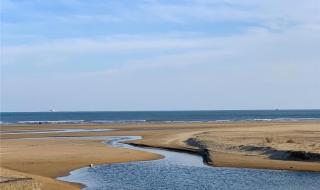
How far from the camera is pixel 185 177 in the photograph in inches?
1249

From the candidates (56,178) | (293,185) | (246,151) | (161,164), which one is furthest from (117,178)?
(246,151)

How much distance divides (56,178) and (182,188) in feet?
26.9

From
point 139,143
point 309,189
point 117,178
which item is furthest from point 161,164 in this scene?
point 139,143

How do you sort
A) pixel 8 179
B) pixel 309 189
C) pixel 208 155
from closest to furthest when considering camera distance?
pixel 8 179 → pixel 309 189 → pixel 208 155

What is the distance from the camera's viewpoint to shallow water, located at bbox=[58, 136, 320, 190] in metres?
28.7

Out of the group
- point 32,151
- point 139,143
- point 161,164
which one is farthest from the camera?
point 139,143

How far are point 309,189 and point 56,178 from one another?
1433 cm

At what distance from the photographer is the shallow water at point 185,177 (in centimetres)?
2869

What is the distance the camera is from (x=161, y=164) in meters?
38.3

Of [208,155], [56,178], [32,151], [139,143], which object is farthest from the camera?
[139,143]

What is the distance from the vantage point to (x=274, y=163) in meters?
36.5

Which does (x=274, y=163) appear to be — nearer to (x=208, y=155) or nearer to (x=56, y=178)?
(x=208, y=155)

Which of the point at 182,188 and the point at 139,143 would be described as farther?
the point at 139,143

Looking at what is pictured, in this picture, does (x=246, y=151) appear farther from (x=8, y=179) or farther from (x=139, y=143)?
(x=8, y=179)
